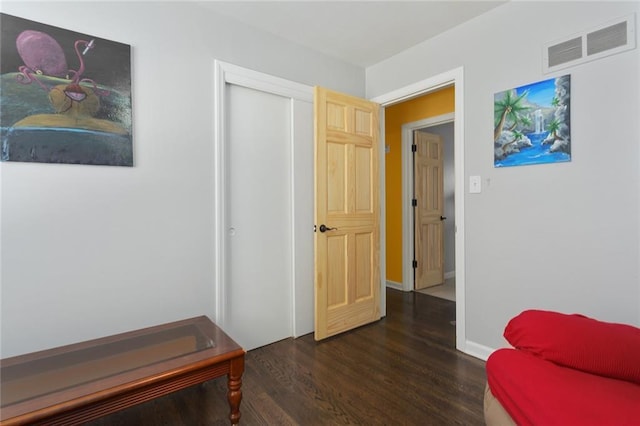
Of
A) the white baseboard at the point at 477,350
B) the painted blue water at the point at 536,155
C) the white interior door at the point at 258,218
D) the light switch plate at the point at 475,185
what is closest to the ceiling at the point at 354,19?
the white interior door at the point at 258,218

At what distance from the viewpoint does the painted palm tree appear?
6.81ft

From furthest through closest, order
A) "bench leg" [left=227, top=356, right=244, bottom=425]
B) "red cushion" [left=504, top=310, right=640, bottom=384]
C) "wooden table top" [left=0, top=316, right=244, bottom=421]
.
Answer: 1. "bench leg" [left=227, top=356, right=244, bottom=425]
2. "wooden table top" [left=0, top=316, right=244, bottom=421]
3. "red cushion" [left=504, top=310, right=640, bottom=384]

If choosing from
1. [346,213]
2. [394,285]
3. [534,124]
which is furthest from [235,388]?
[394,285]

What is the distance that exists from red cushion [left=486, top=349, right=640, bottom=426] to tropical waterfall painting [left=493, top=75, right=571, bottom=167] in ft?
4.52

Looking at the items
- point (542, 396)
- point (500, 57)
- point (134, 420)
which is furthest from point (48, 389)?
point (500, 57)

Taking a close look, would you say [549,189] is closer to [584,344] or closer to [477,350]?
[584,344]

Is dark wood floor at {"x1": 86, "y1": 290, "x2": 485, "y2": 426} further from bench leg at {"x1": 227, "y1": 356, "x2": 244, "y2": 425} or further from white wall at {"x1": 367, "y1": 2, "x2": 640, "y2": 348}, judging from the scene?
white wall at {"x1": 367, "y1": 2, "x2": 640, "y2": 348}

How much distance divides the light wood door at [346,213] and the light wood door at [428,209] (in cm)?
135

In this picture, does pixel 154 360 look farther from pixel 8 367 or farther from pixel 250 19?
pixel 250 19

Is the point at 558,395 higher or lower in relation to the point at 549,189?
lower

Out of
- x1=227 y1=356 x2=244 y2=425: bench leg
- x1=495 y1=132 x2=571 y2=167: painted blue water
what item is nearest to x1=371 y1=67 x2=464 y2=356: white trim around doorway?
x1=495 y1=132 x2=571 y2=167: painted blue water

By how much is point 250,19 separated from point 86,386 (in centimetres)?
247

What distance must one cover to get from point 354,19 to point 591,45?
1.52m

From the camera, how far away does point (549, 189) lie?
197 cm
